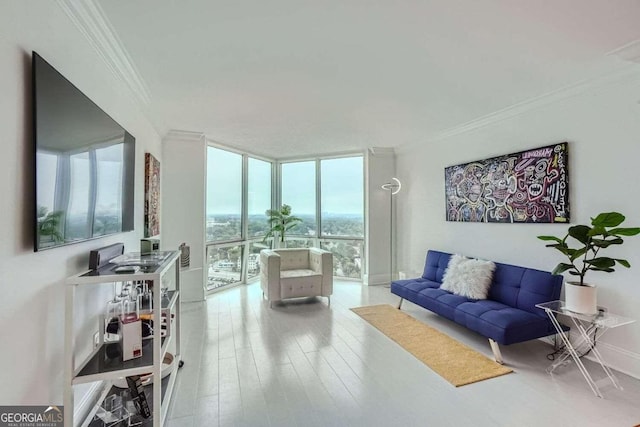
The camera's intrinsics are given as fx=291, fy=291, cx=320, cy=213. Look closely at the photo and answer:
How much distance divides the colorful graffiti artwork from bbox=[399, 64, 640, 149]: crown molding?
45 cm

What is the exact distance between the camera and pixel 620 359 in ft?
8.03

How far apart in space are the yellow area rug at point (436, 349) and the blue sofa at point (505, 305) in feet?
0.68

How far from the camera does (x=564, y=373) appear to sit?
242 cm

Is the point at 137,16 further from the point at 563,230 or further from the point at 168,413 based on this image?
the point at 563,230

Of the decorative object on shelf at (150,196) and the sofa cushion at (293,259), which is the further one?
the sofa cushion at (293,259)

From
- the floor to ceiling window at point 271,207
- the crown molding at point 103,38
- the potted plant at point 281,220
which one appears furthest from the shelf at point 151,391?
the potted plant at point 281,220

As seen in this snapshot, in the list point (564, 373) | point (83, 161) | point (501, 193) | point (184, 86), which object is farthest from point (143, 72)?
point (564, 373)

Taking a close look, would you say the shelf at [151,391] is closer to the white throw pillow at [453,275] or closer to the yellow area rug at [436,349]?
the yellow area rug at [436,349]

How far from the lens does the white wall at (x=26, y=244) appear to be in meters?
1.09

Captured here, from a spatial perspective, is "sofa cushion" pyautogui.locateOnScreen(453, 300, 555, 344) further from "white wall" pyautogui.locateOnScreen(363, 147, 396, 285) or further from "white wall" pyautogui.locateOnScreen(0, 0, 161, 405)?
"white wall" pyautogui.locateOnScreen(0, 0, 161, 405)

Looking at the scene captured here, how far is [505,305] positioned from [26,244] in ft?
12.2

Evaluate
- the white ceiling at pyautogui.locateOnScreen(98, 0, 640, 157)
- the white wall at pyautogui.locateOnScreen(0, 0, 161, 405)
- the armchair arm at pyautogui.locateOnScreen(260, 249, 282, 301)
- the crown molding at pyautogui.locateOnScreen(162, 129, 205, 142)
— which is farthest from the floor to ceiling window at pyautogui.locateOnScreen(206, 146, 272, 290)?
the white wall at pyautogui.locateOnScreen(0, 0, 161, 405)

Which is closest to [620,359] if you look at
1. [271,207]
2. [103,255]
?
[103,255]

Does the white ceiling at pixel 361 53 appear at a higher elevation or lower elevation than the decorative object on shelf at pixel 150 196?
higher
